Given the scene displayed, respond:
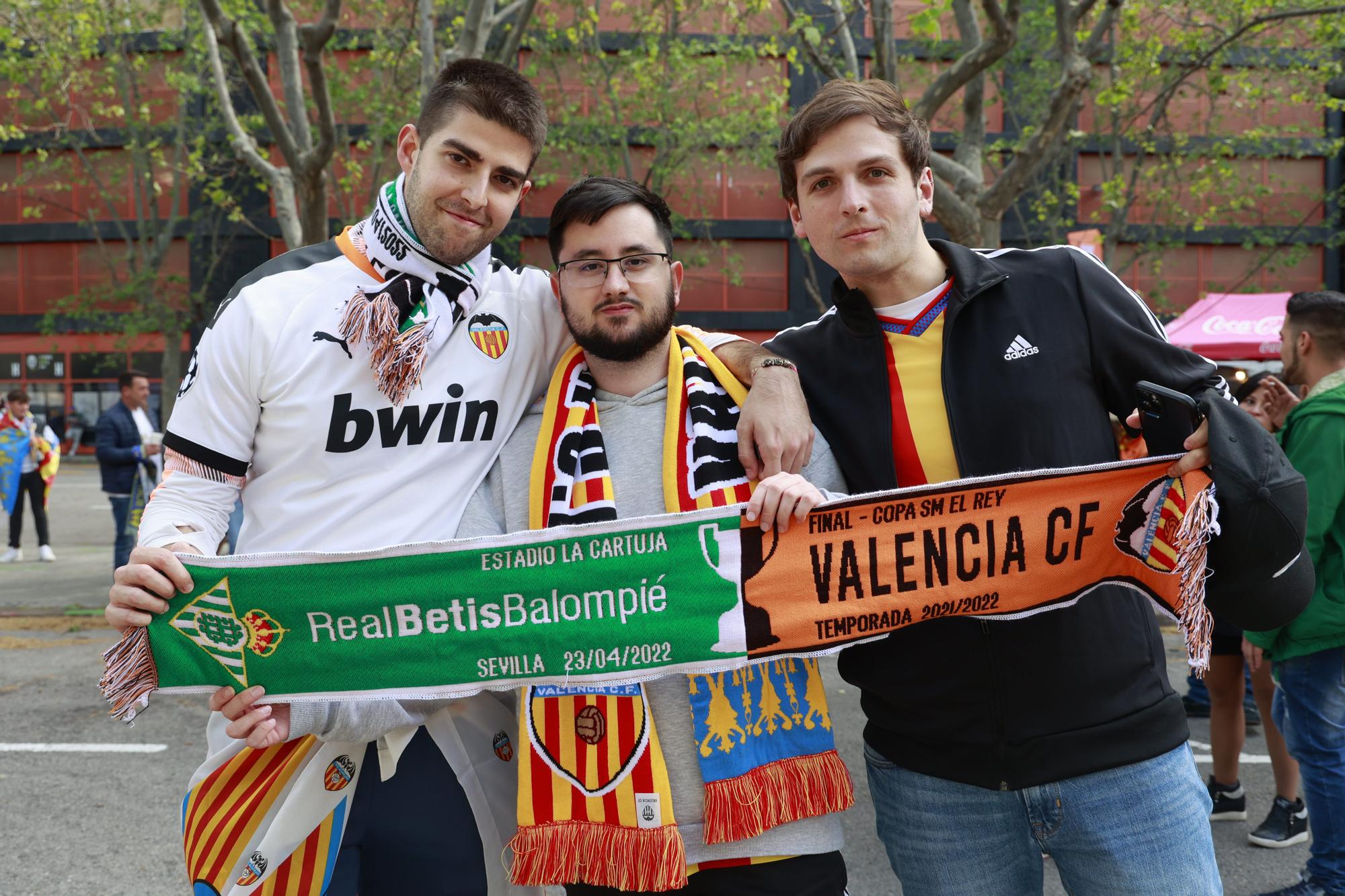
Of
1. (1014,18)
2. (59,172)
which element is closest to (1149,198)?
(1014,18)

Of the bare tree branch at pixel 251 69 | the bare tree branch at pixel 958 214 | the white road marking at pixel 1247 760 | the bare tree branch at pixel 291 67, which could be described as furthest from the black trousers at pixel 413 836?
the bare tree branch at pixel 958 214

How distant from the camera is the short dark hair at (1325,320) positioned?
406 cm

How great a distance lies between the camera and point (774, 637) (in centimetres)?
231

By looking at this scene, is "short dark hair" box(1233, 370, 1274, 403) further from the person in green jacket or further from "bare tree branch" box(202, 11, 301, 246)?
"bare tree branch" box(202, 11, 301, 246)

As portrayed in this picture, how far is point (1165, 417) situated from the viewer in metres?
2.21

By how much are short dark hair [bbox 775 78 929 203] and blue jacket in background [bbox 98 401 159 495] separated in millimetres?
9593

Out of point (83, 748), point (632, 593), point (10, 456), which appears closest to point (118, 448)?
point (10, 456)

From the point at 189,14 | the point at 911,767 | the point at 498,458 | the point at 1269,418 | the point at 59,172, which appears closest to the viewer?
the point at 911,767

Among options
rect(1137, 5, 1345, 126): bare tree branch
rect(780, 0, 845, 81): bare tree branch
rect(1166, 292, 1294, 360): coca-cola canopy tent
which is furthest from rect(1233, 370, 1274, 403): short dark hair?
rect(1166, 292, 1294, 360): coca-cola canopy tent

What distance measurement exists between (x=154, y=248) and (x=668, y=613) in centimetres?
2698

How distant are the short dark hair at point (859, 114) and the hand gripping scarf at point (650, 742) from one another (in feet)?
2.19

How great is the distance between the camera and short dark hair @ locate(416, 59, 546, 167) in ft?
8.61

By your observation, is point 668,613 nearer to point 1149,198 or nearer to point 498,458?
point 498,458

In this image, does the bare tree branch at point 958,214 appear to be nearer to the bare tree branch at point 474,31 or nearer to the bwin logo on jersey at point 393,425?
the bare tree branch at point 474,31
